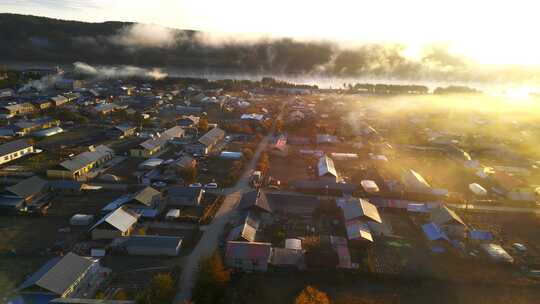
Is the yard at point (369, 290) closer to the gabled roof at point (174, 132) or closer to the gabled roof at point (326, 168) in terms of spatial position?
the gabled roof at point (326, 168)

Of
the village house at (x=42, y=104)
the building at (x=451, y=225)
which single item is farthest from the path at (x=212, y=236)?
the village house at (x=42, y=104)

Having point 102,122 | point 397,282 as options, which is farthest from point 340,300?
point 102,122

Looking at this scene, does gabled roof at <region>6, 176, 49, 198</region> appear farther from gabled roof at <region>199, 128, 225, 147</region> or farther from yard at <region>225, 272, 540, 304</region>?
yard at <region>225, 272, 540, 304</region>

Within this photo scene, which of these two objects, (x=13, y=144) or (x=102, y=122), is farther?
(x=102, y=122)

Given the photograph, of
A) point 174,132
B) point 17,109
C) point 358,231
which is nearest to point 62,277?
point 358,231

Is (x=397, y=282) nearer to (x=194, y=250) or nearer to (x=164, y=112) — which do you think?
(x=194, y=250)

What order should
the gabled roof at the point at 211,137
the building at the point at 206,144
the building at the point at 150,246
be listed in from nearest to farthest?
1. the building at the point at 150,246
2. the building at the point at 206,144
3. the gabled roof at the point at 211,137

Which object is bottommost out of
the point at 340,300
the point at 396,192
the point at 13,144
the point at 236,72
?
the point at 340,300
